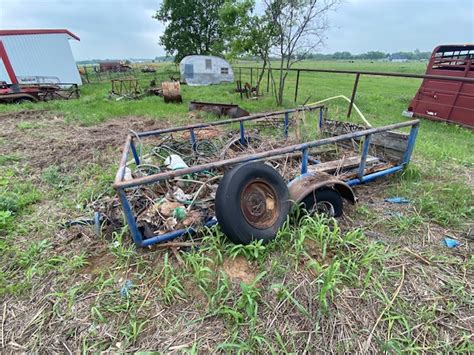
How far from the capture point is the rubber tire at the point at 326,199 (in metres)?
2.39

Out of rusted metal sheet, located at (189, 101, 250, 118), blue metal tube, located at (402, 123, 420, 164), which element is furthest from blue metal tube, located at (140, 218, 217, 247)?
rusted metal sheet, located at (189, 101, 250, 118)

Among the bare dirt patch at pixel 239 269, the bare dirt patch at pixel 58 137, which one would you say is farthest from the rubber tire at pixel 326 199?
the bare dirt patch at pixel 58 137

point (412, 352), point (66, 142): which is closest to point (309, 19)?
point (66, 142)

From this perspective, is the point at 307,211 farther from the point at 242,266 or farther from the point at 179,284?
the point at 179,284

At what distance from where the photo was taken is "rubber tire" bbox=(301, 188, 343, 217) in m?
2.39

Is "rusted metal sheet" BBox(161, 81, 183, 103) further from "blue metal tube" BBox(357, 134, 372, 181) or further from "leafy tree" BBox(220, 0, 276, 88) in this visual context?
"blue metal tube" BBox(357, 134, 372, 181)

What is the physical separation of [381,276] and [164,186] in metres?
2.29

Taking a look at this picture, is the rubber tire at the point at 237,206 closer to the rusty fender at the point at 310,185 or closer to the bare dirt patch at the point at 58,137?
the rusty fender at the point at 310,185

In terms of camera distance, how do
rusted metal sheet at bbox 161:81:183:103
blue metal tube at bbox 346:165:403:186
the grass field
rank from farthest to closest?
rusted metal sheet at bbox 161:81:183:103, blue metal tube at bbox 346:165:403:186, the grass field

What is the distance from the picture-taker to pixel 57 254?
7.80 ft

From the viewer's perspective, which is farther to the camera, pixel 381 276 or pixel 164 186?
pixel 164 186

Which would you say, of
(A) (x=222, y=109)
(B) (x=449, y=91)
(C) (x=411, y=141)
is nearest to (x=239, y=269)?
(C) (x=411, y=141)

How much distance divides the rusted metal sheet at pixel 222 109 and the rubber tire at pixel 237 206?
501 cm

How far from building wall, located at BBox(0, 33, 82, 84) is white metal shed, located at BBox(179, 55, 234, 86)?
26.7 ft
